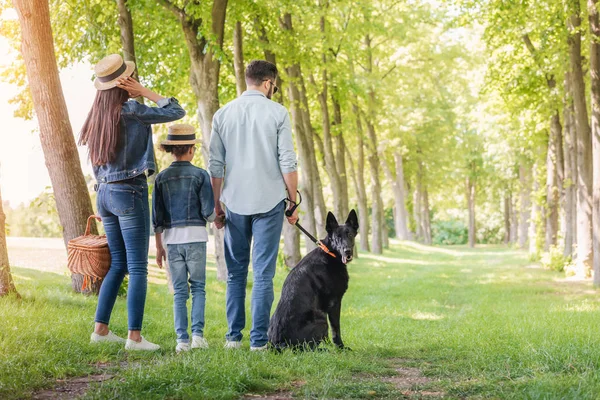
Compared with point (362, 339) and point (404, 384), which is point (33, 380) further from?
point (362, 339)

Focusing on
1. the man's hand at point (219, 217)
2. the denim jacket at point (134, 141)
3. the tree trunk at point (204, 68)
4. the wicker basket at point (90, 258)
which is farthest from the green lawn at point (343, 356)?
the tree trunk at point (204, 68)

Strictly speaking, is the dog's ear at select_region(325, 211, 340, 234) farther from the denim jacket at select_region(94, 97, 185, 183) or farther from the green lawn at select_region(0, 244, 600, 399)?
the denim jacket at select_region(94, 97, 185, 183)

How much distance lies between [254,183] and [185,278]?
1141 millimetres

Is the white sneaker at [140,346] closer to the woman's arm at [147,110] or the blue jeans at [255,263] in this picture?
the blue jeans at [255,263]

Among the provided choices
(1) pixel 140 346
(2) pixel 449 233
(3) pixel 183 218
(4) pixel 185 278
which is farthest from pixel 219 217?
(2) pixel 449 233

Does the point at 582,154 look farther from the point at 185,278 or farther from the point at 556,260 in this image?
the point at 185,278

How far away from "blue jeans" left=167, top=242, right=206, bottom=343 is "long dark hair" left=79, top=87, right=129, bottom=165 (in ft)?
3.43

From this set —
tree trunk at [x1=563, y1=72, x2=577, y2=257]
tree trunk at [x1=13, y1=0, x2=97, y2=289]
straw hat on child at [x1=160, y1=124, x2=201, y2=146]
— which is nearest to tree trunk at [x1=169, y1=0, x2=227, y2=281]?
tree trunk at [x1=13, y1=0, x2=97, y2=289]

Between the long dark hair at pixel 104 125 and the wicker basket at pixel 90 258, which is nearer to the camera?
the long dark hair at pixel 104 125

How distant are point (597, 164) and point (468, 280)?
5.56m

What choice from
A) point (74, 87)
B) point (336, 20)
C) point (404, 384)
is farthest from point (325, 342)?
point (336, 20)

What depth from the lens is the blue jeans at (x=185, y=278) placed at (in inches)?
262

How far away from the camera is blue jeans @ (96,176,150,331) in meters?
6.51

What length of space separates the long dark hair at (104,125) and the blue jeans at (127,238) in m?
0.30
